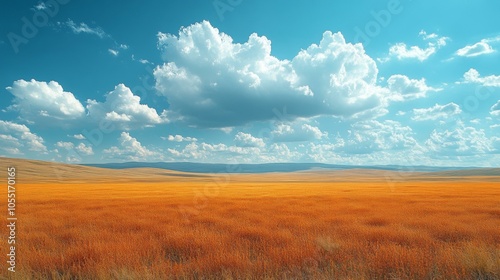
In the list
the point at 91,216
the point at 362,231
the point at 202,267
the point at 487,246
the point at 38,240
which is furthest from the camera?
the point at 91,216

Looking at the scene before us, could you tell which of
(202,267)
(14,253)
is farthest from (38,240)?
(202,267)

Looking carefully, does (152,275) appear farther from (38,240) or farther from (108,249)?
(38,240)

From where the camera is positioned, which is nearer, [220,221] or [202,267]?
[202,267]

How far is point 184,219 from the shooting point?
52.1 feet

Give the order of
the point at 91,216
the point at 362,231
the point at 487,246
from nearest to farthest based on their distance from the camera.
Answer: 1. the point at 487,246
2. the point at 362,231
3. the point at 91,216

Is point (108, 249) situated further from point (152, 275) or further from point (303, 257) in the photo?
point (303, 257)

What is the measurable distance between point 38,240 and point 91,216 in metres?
6.35

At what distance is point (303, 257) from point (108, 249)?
20.3 feet

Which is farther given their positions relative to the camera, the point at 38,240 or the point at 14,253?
the point at 38,240

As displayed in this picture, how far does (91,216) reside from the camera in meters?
17.0

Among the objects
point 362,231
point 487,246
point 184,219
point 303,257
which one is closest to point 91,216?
point 184,219

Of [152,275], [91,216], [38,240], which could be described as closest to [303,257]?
[152,275]

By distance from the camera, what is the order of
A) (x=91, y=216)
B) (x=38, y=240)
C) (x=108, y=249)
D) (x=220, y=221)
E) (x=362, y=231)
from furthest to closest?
(x=91, y=216), (x=220, y=221), (x=362, y=231), (x=38, y=240), (x=108, y=249)

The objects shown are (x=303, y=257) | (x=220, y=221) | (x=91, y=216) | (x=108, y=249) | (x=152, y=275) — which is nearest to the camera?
(x=152, y=275)
